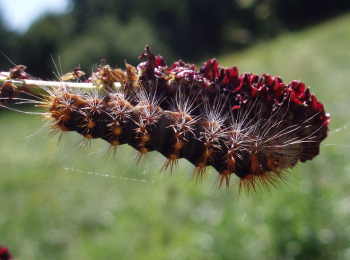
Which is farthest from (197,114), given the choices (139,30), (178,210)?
(139,30)

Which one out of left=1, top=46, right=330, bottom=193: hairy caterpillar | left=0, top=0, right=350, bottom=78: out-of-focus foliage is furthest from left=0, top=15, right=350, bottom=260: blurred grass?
left=0, top=0, right=350, bottom=78: out-of-focus foliage

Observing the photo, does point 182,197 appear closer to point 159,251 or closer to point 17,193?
point 159,251

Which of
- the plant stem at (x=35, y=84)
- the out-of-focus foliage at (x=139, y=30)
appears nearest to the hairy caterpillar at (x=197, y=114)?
the plant stem at (x=35, y=84)

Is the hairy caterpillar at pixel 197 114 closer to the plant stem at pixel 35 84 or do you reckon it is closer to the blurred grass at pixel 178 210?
the plant stem at pixel 35 84

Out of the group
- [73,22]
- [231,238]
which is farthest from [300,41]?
[73,22]

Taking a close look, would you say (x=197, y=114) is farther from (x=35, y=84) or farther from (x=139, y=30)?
(x=139, y=30)

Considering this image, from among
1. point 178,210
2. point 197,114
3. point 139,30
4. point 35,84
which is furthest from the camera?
point 139,30

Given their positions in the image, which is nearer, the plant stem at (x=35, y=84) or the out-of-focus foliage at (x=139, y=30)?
the plant stem at (x=35, y=84)

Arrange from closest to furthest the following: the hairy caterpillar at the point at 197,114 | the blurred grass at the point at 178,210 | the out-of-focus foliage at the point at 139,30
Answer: the hairy caterpillar at the point at 197,114
the blurred grass at the point at 178,210
the out-of-focus foliage at the point at 139,30
